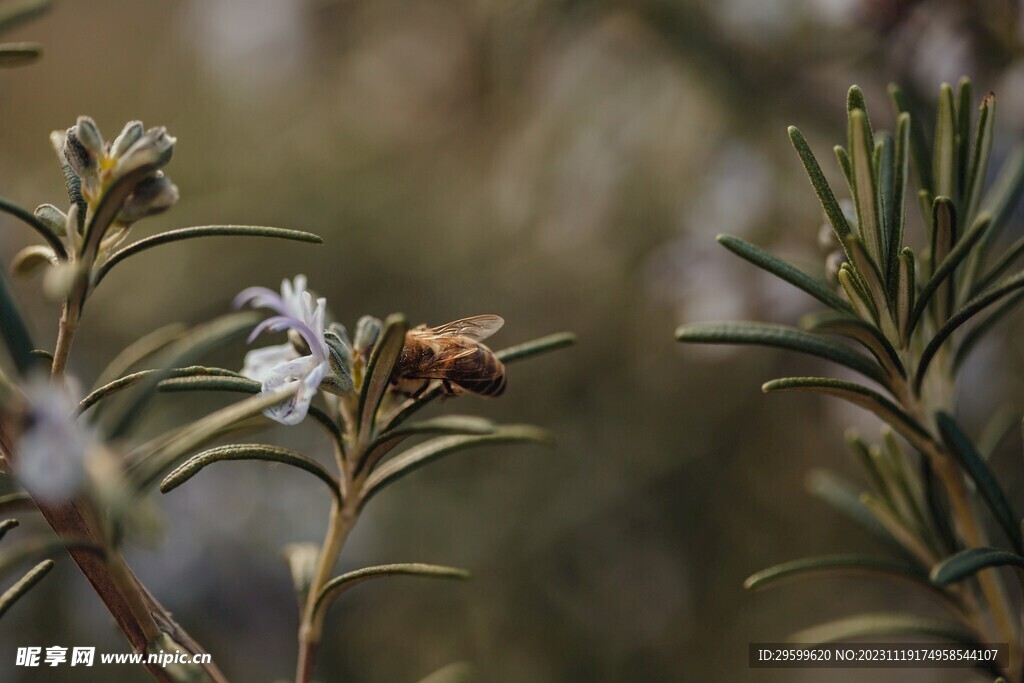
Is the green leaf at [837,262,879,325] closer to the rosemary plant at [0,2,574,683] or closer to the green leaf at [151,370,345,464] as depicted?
the rosemary plant at [0,2,574,683]

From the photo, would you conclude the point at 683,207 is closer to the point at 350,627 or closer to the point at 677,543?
the point at 677,543

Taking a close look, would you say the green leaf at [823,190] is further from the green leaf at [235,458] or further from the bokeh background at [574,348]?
the bokeh background at [574,348]

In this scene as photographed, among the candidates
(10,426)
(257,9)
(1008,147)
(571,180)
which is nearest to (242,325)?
(10,426)

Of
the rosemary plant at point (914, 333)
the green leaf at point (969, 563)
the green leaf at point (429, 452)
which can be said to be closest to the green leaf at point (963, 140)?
the rosemary plant at point (914, 333)

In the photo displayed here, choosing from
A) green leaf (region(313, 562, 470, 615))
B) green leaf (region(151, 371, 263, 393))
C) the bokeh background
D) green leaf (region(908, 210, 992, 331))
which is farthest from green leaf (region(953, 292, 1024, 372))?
the bokeh background

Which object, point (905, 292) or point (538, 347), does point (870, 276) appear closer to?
point (905, 292)

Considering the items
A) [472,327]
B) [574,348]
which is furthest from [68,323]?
[574,348]
